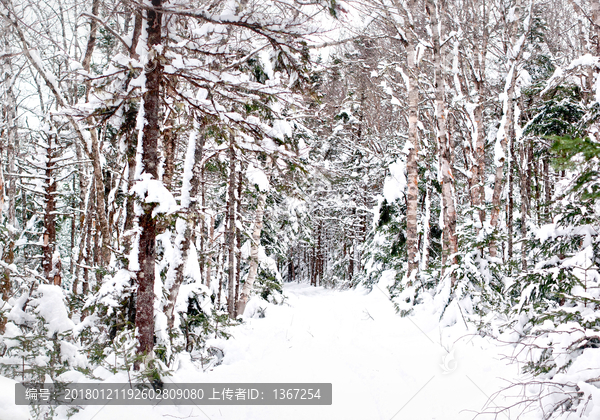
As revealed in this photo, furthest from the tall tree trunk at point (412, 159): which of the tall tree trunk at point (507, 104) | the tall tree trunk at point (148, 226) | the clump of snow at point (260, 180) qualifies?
the tall tree trunk at point (148, 226)

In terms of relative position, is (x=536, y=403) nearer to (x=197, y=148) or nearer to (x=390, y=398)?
(x=390, y=398)

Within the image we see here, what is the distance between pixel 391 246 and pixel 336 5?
912cm

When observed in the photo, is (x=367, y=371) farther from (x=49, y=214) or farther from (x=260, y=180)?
(x=49, y=214)

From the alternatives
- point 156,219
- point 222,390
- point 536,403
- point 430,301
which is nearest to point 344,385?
point 222,390

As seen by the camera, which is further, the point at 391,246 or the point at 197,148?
the point at 391,246

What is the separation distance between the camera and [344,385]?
4492 millimetres

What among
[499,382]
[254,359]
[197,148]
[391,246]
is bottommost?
[254,359]

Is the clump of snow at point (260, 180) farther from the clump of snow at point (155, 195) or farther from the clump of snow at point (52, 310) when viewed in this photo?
the clump of snow at point (52, 310)

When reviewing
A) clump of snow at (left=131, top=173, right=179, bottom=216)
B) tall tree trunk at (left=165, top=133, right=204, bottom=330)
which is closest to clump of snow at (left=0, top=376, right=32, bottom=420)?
clump of snow at (left=131, top=173, right=179, bottom=216)

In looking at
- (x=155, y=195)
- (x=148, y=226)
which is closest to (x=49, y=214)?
(x=148, y=226)

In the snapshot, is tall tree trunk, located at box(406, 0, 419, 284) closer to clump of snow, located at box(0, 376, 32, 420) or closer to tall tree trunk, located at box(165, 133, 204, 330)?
tall tree trunk, located at box(165, 133, 204, 330)

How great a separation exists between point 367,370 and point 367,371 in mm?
40

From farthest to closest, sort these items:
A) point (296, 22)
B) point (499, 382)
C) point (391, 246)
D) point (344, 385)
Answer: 1. point (391, 246)
2. point (344, 385)
3. point (499, 382)
4. point (296, 22)

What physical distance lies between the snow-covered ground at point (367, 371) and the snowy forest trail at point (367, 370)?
0.04 ft
